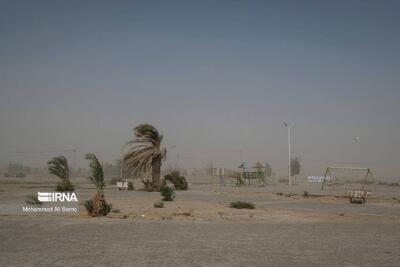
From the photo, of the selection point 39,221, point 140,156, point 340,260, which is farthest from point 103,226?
point 140,156

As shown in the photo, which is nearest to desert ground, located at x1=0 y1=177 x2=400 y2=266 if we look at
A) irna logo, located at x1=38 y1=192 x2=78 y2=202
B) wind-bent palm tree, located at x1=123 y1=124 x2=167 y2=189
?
irna logo, located at x1=38 y1=192 x2=78 y2=202

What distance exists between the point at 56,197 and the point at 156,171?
1881cm

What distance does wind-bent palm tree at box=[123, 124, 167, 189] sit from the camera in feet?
149

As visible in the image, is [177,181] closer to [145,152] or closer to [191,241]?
[145,152]

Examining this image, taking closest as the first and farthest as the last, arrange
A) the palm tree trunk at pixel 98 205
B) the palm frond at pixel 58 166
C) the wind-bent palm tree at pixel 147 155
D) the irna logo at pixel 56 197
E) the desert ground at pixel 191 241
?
the desert ground at pixel 191 241
the palm tree trunk at pixel 98 205
the irna logo at pixel 56 197
the palm frond at pixel 58 166
the wind-bent palm tree at pixel 147 155

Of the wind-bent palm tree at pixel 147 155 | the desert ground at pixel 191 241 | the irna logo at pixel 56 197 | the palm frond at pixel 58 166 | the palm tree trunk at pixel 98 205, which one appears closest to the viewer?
the desert ground at pixel 191 241

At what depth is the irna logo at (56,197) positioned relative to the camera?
88.6 ft

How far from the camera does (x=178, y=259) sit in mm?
10523

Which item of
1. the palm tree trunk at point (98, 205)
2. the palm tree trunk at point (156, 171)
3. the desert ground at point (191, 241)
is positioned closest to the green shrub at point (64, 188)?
the desert ground at point (191, 241)

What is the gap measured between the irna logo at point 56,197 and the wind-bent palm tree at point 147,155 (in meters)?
15.7

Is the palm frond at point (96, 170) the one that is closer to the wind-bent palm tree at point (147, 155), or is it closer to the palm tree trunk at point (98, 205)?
the palm tree trunk at point (98, 205)

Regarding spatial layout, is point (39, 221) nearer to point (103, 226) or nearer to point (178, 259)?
point (103, 226)

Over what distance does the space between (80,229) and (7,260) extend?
5624 mm

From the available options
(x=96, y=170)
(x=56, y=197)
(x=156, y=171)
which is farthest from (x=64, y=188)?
(x=156, y=171)
